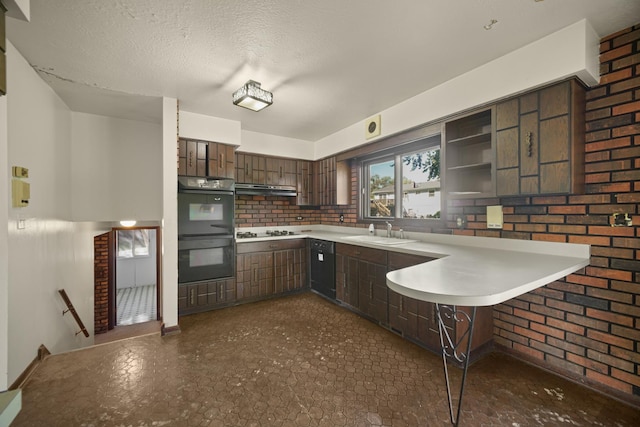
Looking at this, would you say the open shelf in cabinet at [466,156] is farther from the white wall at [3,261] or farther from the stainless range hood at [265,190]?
the white wall at [3,261]

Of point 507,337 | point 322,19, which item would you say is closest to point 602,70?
point 322,19

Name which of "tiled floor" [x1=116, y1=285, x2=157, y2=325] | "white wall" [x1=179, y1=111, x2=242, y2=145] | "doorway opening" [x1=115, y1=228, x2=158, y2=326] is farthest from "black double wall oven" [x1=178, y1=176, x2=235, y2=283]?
"doorway opening" [x1=115, y1=228, x2=158, y2=326]

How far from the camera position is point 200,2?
164 centimetres

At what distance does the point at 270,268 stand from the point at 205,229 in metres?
1.13

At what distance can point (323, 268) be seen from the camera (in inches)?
157

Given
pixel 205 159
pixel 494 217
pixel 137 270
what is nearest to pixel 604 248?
pixel 494 217

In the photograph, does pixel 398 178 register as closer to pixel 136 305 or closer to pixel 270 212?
pixel 270 212

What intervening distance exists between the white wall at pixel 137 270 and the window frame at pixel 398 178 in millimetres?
6658

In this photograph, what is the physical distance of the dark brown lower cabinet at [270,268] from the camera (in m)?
3.80

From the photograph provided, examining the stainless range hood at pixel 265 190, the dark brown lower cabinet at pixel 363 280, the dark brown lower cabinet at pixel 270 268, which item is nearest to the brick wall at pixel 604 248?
the dark brown lower cabinet at pixel 363 280

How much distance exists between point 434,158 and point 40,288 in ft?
14.6

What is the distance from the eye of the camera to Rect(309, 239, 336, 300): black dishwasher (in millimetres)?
3783

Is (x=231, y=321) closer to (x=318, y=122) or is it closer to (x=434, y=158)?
(x=318, y=122)

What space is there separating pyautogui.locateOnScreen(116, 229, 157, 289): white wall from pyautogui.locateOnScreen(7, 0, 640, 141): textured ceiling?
5580mm
